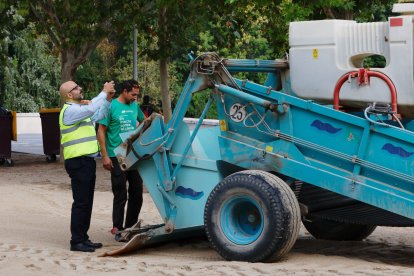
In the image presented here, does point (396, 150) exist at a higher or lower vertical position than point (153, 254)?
higher

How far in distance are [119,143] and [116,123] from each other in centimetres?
21

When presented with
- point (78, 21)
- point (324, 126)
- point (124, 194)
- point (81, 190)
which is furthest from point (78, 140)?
point (78, 21)

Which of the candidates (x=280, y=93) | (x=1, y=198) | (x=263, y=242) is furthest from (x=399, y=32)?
(x=1, y=198)

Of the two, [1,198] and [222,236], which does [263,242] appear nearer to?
[222,236]

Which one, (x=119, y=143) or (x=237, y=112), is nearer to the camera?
(x=237, y=112)

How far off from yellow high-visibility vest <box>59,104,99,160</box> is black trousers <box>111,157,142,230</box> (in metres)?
0.56

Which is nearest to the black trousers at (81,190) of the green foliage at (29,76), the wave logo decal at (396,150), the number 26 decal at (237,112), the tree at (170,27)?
the number 26 decal at (237,112)

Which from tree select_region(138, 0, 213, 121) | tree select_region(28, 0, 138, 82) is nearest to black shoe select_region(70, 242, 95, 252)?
tree select_region(28, 0, 138, 82)

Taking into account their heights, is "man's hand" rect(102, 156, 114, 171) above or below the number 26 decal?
below

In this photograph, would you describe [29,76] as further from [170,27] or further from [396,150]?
[396,150]

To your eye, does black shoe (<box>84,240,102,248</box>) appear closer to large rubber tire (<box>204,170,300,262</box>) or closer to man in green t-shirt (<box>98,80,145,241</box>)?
man in green t-shirt (<box>98,80,145,241</box>)

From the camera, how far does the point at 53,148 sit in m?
23.8

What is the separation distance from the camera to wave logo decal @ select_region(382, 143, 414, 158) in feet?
28.6

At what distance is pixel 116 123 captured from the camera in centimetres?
1087
